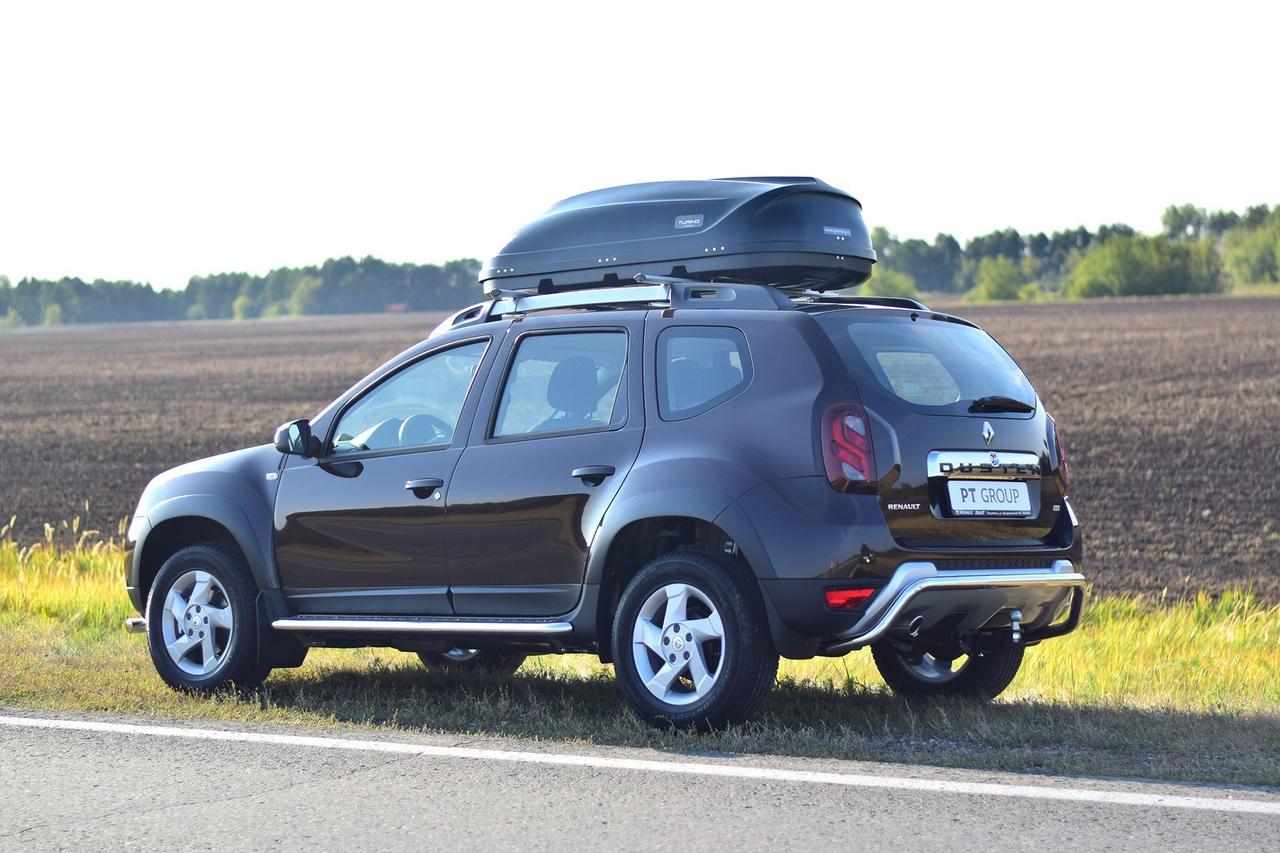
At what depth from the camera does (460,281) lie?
6742 inches

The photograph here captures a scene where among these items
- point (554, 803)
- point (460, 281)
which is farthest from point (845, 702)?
point (460, 281)

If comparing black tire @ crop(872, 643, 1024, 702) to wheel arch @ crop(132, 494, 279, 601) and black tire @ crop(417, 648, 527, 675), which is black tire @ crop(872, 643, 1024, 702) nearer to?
black tire @ crop(417, 648, 527, 675)

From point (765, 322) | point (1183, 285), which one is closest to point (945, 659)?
point (765, 322)

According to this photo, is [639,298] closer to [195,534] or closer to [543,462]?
[543,462]

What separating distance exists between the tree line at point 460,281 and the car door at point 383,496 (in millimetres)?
121320

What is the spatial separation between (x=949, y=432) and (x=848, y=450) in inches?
20.7

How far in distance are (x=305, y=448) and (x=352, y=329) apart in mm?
106603

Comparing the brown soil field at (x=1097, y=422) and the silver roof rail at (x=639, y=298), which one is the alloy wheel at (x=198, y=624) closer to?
the silver roof rail at (x=639, y=298)

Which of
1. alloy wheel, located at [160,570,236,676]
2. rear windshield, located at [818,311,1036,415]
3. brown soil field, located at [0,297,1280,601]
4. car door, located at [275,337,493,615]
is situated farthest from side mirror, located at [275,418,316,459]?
brown soil field, located at [0,297,1280,601]

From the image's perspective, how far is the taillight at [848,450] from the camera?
6855mm

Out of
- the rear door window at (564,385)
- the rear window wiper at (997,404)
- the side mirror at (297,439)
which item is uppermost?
the rear door window at (564,385)

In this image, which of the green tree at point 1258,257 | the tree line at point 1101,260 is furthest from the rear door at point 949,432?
the green tree at point 1258,257

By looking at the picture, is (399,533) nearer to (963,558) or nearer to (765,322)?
(765,322)

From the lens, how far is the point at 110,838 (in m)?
5.51
